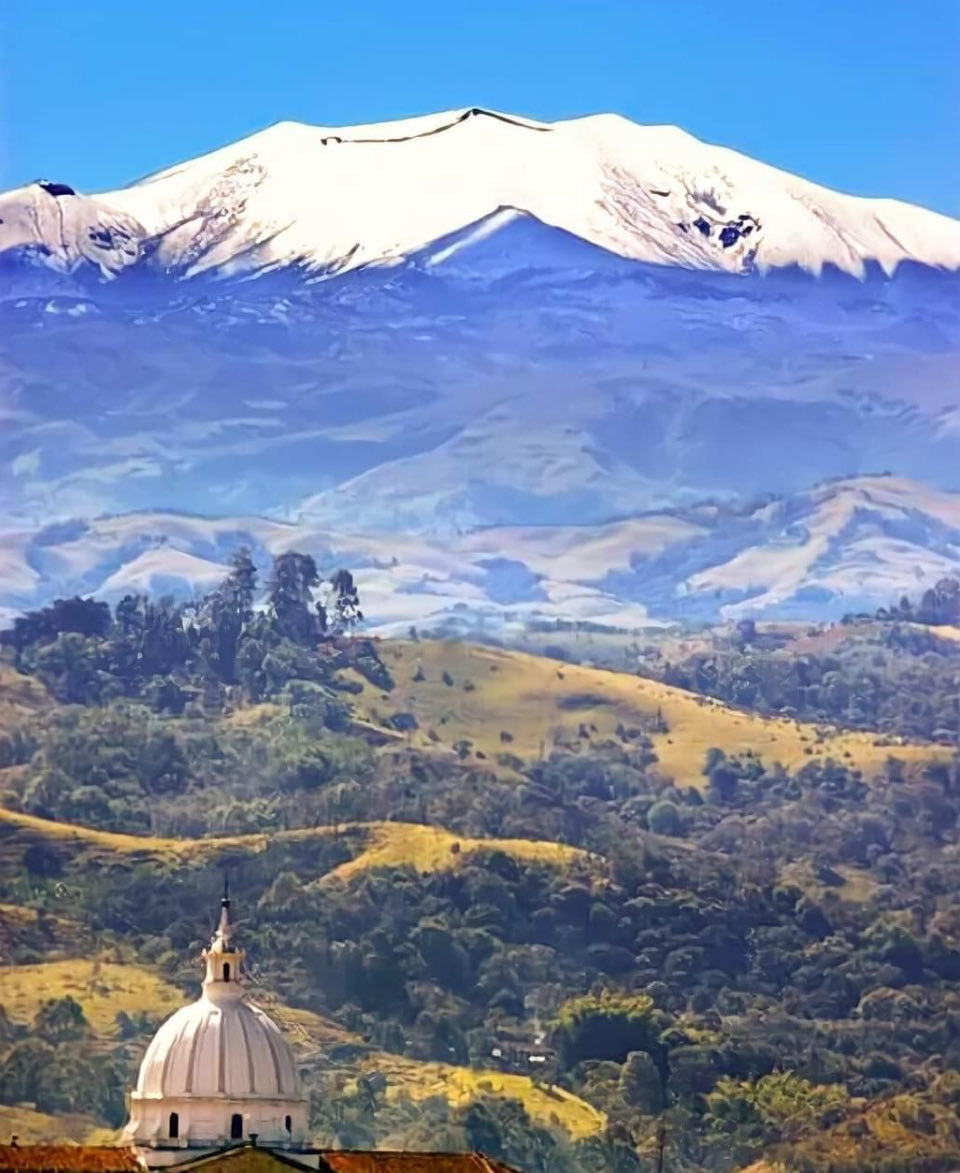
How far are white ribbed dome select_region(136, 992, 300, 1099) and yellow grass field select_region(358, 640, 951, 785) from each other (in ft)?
180

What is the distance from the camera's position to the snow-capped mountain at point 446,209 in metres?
147

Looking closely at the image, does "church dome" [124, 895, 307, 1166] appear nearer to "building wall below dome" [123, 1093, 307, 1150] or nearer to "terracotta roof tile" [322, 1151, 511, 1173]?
"building wall below dome" [123, 1093, 307, 1150]

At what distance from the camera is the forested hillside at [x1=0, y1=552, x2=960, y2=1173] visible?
424 feet

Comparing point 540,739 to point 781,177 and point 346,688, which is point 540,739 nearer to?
point 346,688

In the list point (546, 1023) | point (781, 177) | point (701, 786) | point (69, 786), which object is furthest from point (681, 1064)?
point (781, 177)

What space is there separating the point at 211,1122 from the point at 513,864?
5471 centimetres

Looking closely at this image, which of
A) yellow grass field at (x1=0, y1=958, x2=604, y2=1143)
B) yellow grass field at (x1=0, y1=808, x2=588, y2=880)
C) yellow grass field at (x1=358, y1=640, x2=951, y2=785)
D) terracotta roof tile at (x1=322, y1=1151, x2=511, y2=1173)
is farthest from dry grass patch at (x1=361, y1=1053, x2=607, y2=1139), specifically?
terracotta roof tile at (x1=322, y1=1151, x2=511, y2=1173)

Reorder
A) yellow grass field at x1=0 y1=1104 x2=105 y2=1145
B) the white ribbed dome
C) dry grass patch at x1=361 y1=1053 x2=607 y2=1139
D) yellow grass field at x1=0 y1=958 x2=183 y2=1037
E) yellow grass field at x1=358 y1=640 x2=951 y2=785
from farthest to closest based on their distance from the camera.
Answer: yellow grass field at x1=358 y1=640 x2=951 y2=785
yellow grass field at x1=0 y1=958 x2=183 y2=1037
dry grass patch at x1=361 y1=1053 x2=607 y2=1139
yellow grass field at x1=0 y1=1104 x2=105 y2=1145
the white ribbed dome

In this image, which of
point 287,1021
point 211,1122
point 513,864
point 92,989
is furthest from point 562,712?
point 211,1122

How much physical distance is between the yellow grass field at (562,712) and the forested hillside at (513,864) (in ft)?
0.44

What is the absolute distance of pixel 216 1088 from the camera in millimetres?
87688

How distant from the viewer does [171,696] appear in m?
146

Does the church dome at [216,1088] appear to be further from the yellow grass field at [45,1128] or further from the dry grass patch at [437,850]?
the dry grass patch at [437,850]

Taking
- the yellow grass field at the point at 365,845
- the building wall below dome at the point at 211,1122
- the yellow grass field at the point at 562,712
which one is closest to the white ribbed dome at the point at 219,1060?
the building wall below dome at the point at 211,1122
